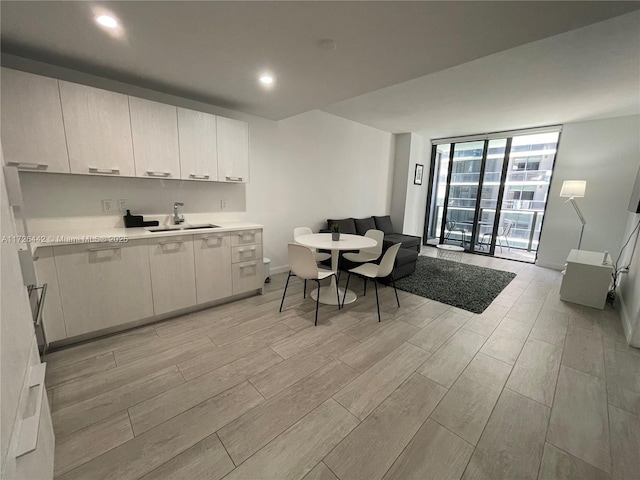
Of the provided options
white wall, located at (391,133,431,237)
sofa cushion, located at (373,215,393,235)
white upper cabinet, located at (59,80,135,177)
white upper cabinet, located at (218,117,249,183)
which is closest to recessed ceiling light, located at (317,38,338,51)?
white upper cabinet, located at (218,117,249,183)

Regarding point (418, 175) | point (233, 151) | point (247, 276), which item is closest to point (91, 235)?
point (247, 276)

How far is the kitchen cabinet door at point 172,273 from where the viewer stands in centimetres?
246

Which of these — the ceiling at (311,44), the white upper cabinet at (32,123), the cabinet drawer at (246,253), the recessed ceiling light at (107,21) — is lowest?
the cabinet drawer at (246,253)

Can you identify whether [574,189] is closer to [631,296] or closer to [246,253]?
[631,296]

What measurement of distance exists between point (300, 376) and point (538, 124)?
5.90m

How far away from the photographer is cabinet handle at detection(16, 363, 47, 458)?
799 millimetres

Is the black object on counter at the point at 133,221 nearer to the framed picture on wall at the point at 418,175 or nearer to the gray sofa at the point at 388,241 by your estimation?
the gray sofa at the point at 388,241

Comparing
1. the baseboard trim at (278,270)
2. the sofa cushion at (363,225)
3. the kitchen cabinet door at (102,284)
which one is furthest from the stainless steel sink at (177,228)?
the sofa cushion at (363,225)

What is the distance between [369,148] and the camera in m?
5.38

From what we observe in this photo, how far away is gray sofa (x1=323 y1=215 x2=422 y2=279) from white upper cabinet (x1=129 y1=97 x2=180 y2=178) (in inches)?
91.5

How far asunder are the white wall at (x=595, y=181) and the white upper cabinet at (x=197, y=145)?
583 centimetres

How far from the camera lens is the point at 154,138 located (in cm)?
255

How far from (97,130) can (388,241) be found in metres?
3.84

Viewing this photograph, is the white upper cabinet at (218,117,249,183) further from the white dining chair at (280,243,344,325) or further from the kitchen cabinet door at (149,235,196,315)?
the white dining chair at (280,243,344,325)
